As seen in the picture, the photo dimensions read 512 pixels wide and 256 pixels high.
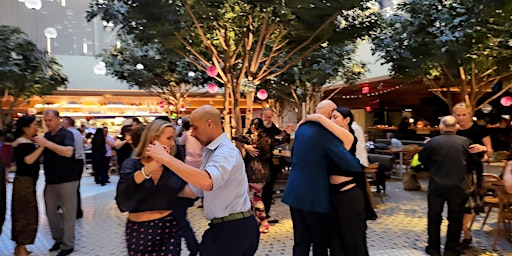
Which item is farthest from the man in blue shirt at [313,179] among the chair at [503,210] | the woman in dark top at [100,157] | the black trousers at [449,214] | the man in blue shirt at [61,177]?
the woman in dark top at [100,157]

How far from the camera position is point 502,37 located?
10070 millimetres

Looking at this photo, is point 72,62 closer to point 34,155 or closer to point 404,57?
point 404,57

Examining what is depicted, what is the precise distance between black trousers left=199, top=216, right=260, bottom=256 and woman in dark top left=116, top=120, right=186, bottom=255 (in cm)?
36

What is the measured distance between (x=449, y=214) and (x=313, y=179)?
6.34ft

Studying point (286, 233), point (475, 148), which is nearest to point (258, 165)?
point (286, 233)

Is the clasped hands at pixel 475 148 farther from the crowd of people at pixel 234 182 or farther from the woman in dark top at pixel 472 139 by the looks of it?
the woman in dark top at pixel 472 139

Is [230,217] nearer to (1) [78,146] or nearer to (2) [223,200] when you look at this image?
(2) [223,200]

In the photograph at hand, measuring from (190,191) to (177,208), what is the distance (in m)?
0.16

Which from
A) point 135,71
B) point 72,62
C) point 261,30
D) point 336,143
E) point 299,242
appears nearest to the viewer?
point 336,143

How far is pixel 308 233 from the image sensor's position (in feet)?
12.6

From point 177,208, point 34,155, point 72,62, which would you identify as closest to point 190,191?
point 177,208

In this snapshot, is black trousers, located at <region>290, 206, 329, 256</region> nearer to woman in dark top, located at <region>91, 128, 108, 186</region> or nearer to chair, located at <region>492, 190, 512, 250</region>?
chair, located at <region>492, 190, 512, 250</region>

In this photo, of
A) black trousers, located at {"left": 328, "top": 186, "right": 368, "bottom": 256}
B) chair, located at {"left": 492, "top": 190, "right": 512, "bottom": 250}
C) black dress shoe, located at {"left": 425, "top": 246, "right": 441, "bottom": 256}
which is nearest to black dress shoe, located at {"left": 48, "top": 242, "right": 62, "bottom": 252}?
black trousers, located at {"left": 328, "top": 186, "right": 368, "bottom": 256}

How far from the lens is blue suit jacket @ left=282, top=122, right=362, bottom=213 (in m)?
3.49
